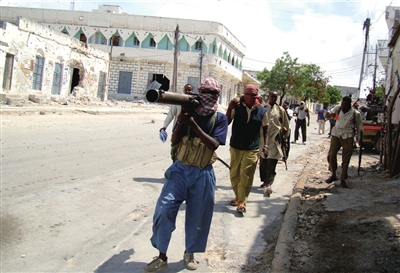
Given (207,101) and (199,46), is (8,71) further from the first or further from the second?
(199,46)

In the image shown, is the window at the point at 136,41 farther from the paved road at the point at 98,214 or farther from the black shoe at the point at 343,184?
the black shoe at the point at 343,184

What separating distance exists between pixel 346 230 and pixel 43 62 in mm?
21689

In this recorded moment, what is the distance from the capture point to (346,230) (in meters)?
4.27

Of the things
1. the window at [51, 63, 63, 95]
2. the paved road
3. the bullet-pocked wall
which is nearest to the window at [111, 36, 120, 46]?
the bullet-pocked wall

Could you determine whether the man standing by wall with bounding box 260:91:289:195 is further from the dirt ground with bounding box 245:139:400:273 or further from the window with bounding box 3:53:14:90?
the window with bounding box 3:53:14:90

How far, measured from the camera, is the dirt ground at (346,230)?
11.3 ft

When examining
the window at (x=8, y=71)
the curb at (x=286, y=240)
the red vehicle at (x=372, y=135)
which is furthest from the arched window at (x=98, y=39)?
the curb at (x=286, y=240)

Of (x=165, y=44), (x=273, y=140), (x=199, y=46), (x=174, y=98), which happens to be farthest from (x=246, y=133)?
(x=165, y=44)

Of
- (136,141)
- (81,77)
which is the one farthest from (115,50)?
(136,141)

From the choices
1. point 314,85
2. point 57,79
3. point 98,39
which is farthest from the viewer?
point 314,85

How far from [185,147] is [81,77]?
2605 centimetres

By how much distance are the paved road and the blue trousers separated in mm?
396

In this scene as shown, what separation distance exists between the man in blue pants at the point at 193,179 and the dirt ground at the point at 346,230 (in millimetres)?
760

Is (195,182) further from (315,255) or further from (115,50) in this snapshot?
(115,50)
